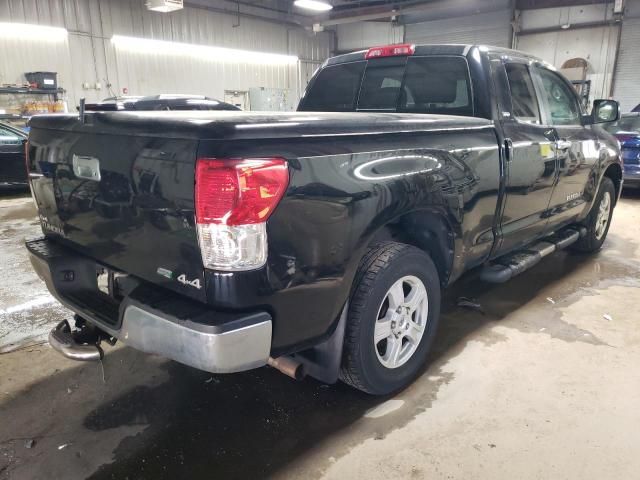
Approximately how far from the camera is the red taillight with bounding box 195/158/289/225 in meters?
1.51

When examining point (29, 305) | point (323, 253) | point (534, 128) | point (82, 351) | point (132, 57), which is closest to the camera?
point (323, 253)

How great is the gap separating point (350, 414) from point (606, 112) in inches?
A: 135

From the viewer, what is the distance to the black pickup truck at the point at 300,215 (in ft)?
5.16

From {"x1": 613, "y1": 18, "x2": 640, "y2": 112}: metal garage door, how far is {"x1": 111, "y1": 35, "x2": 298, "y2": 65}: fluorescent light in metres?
11.1

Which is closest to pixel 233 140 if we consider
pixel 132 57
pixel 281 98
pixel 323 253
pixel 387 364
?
pixel 323 253

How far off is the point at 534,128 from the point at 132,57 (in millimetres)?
13594

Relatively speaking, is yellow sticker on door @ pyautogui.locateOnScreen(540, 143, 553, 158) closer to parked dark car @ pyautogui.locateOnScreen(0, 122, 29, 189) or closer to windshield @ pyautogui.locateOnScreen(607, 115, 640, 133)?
windshield @ pyautogui.locateOnScreen(607, 115, 640, 133)

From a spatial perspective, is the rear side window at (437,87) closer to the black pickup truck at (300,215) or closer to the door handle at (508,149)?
the black pickup truck at (300,215)

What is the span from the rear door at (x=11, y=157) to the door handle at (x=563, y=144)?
8.33 m

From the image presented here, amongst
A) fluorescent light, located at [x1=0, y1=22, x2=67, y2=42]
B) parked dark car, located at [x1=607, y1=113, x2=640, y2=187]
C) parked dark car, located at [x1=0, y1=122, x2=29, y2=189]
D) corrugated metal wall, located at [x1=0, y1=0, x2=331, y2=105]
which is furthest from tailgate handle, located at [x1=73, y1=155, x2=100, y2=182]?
fluorescent light, located at [x1=0, y1=22, x2=67, y2=42]

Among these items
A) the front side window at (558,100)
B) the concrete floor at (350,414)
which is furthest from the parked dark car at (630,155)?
the concrete floor at (350,414)

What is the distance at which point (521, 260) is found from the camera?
3312mm

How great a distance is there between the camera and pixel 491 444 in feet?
6.85

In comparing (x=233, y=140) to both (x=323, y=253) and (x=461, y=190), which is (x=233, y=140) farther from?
(x=461, y=190)
